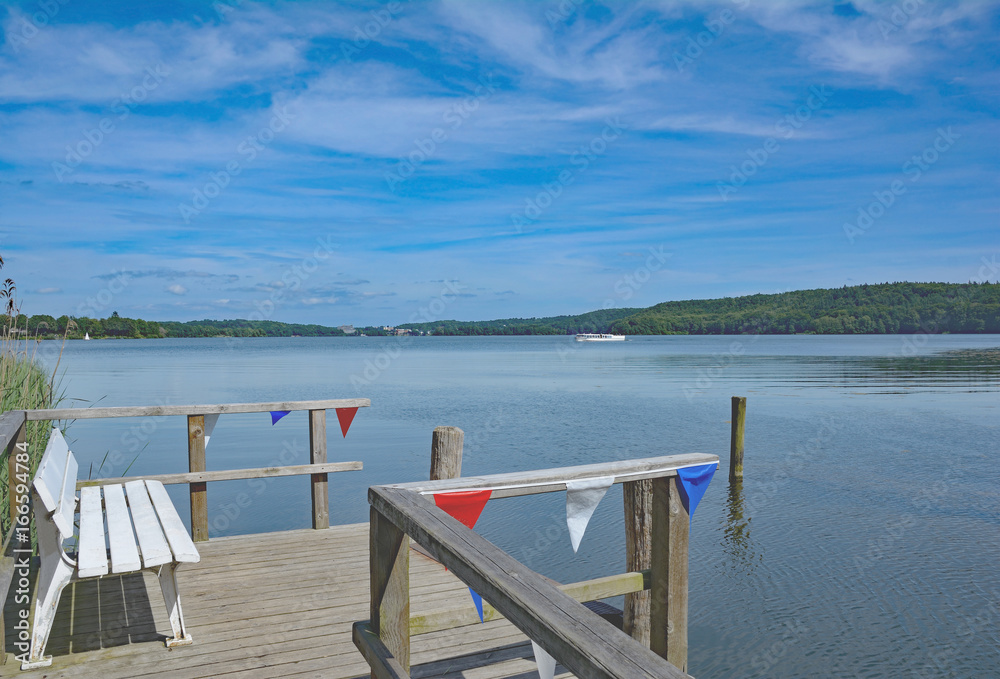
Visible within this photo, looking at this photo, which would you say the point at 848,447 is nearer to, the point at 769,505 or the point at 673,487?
the point at 769,505

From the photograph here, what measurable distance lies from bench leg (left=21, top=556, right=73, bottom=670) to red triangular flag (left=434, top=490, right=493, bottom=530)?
2334mm

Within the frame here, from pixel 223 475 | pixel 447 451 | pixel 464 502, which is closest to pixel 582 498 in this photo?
pixel 464 502

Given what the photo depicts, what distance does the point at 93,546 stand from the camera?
3.82 metres

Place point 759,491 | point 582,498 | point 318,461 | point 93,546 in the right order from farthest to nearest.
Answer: point 759,491 → point 318,461 → point 93,546 → point 582,498

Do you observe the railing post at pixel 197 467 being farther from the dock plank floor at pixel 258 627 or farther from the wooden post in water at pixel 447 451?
the wooden post in water at pixel 447 451

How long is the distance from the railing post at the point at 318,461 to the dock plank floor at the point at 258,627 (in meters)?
0.74

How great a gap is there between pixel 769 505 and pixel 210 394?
2338 cm

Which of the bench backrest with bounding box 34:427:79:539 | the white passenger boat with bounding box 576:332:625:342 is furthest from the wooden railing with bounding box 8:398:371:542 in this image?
the white passenger boat with bounding box 576:332:625:342

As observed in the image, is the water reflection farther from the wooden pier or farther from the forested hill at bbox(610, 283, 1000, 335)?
the forested hill at bbox(610, 283, 1000, 335)

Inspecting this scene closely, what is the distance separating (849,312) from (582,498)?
10825cm

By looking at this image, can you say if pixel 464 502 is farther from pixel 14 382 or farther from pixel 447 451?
pixel 14 382

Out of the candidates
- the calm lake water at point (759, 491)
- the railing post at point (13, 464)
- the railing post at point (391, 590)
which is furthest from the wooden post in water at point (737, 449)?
the railing post at point (391, 590)

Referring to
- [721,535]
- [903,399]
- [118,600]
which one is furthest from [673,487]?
[903,399]

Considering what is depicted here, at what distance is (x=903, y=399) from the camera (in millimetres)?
26047
